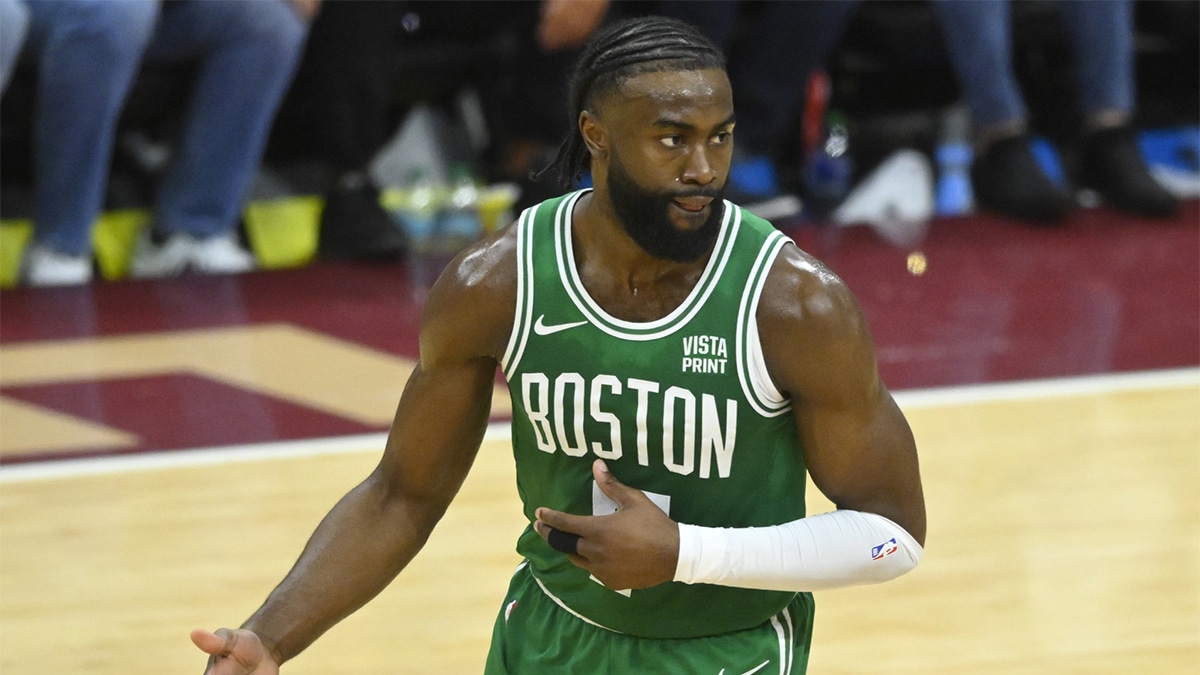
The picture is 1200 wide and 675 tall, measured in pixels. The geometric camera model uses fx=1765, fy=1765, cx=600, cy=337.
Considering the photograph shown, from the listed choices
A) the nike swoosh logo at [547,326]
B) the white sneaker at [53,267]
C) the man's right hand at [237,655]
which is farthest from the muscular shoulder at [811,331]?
the white sneaker at [53,267]

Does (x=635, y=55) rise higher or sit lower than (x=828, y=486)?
higher

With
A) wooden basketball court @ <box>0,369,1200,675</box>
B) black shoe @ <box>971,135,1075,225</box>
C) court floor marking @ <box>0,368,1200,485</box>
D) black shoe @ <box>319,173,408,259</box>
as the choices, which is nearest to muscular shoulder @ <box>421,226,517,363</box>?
wooden basketball court @ <box>0,369,1200,675</box>

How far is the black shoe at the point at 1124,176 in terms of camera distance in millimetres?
5895

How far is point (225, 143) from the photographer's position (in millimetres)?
5508

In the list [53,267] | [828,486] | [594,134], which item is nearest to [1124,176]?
[53,267]

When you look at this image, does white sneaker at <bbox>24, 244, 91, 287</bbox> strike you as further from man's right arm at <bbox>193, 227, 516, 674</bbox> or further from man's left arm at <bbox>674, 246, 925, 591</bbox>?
man's left arm at <bbox>674, 246, 925, 591</bbox>

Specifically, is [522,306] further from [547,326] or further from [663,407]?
[663,407]

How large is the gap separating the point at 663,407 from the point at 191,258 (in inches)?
149

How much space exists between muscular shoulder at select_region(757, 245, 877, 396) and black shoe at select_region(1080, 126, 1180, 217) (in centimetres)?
409

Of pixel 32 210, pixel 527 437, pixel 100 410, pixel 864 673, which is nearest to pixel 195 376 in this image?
pixel 100 410

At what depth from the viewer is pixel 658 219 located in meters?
2.07

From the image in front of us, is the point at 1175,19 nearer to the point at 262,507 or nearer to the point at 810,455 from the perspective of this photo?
the point at 262,507

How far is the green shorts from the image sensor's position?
2.29 metres

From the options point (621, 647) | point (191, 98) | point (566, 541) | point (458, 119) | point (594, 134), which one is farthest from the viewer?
point (458, 119)
